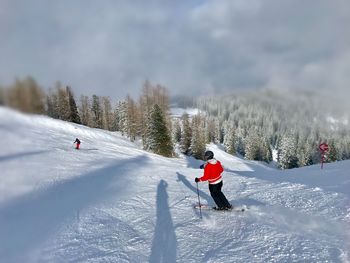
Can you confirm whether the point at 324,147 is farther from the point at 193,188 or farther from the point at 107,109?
the point at 107,109

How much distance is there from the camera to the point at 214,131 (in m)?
140

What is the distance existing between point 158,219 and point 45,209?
3849mm

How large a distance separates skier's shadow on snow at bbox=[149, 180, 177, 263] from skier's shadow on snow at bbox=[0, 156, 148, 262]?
265 centimetres

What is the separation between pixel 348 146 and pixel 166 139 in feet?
420

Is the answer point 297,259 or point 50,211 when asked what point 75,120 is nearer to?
point 50,211

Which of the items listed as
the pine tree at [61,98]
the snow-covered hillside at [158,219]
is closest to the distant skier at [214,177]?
the snow-covered hillside at [158,219]

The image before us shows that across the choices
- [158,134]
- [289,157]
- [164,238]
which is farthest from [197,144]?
[164,238]

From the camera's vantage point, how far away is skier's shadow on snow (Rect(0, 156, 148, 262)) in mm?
8508

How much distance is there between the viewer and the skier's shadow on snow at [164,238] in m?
7.68

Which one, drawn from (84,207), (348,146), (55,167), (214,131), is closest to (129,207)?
(84,207)

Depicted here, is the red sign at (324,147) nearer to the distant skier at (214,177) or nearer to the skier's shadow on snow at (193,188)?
the skier's shadow on snow at (193,188)

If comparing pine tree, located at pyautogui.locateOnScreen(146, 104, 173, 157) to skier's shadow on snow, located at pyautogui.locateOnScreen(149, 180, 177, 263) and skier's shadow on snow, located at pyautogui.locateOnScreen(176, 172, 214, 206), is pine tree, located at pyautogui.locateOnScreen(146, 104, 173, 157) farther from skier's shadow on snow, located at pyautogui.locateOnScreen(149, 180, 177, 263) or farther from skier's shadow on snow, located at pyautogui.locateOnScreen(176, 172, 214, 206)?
skier's shadow on snow, located at pyautogui.locateOnScreen(149, 180, 177, 263)

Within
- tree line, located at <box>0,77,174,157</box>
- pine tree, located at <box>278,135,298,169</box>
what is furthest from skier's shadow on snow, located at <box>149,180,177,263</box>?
pine tree, located at <box>278,135,298,169</box>

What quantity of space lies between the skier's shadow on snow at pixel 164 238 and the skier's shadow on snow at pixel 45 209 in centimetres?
265
